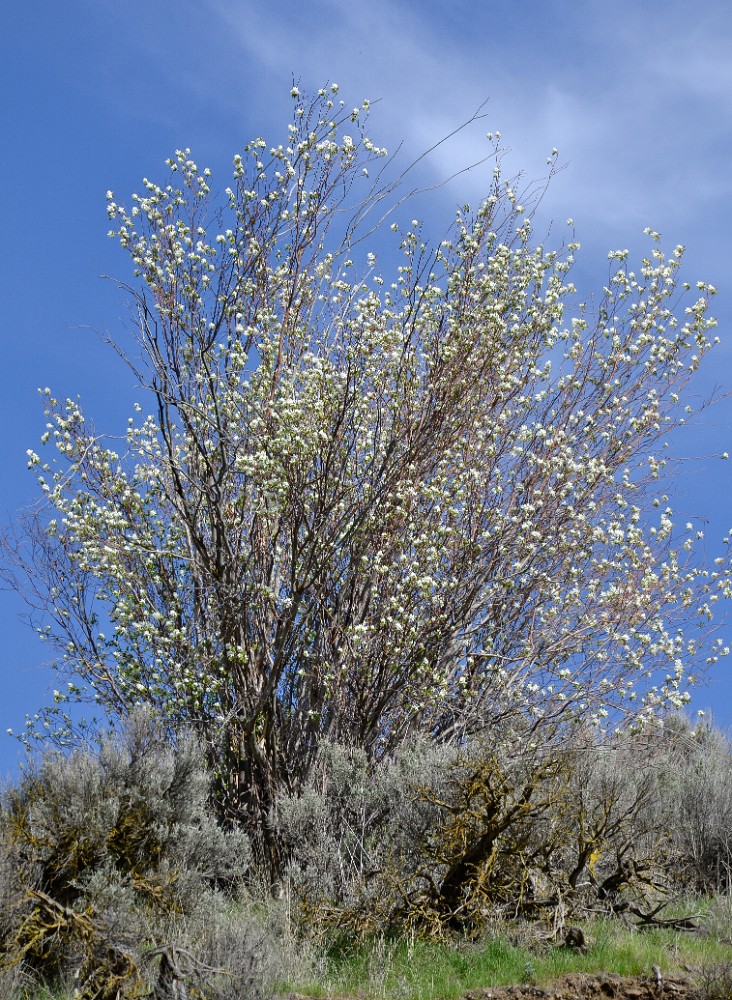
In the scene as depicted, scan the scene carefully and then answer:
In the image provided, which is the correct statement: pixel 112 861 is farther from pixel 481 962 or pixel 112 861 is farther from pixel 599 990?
pixel 599 990

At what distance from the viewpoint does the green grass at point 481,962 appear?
7.40 metres

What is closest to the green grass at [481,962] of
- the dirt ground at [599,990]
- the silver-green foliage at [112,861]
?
the dirt ground at [599,990]

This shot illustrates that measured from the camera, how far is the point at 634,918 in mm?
9047

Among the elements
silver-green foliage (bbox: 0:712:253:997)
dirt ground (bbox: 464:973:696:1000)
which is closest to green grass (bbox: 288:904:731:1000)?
dirt ground (bbox: 464:973:696:1000)

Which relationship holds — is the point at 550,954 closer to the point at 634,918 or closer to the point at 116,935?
the point at 634,918

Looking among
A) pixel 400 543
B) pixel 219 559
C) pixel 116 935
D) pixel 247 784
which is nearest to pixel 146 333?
pixel 219 559

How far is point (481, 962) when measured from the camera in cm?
771

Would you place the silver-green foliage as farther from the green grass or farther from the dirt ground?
the dirt ground

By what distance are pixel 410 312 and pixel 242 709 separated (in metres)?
4.62

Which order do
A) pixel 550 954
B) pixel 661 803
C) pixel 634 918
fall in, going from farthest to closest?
1. pixel 661 803
2. pixel 634 918
3. pixel 550 954

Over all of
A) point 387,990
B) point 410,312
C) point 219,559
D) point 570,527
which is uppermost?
point 410,312

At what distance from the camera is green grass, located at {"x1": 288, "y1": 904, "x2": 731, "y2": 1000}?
7398mm

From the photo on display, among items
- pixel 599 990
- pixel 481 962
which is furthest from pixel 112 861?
pixel 599 990

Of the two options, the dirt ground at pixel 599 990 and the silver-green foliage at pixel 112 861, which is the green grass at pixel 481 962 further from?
the silver-green foliage at pixel 112 861
